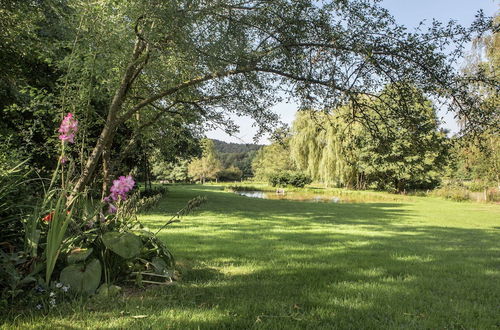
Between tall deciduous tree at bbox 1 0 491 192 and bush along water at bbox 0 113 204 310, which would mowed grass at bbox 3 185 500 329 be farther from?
tall deciduous tree at bbox 1 0 491 192

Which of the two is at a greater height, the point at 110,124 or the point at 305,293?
the point at 110,124

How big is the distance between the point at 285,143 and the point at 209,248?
7.64ft

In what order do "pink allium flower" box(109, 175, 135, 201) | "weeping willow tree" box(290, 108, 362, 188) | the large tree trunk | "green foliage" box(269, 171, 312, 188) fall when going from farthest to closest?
"green foliage" box(269, 171, 312, 188)
"weeping willow tree" box(290, 108, 362, 188)
the large tree trunk
"pink allium flower" box(109, 175, 135, 201)

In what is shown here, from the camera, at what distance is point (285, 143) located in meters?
6.19

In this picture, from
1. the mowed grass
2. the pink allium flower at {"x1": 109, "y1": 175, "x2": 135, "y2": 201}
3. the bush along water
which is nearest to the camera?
the mowed grass

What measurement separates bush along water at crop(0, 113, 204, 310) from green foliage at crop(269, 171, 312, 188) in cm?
3291


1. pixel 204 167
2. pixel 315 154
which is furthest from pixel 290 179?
pixel 204 167

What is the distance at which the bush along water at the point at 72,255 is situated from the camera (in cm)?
263

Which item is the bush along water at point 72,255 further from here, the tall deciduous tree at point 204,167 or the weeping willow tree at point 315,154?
the tall deciduous tree at point 204,167

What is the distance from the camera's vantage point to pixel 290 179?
37.8m

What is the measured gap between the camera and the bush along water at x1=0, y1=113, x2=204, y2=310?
8.63 ft

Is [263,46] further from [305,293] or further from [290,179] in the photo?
[290,179]

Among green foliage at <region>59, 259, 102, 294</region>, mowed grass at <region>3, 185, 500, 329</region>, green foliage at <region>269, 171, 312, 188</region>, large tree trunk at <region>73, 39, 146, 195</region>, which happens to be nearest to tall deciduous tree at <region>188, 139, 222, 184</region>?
green foliage at <region>269, 171, 312, 188</region>

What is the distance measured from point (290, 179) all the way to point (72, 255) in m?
35.4
